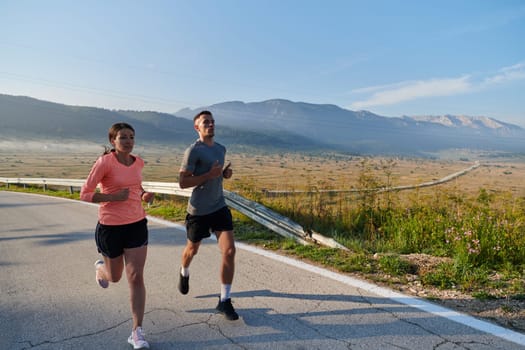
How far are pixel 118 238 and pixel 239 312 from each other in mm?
1355

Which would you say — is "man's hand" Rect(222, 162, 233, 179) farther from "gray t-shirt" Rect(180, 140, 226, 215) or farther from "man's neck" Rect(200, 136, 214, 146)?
"man's neck" Rect(200, 136, 214, 146)

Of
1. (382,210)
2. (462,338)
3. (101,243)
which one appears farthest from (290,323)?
(382,210)

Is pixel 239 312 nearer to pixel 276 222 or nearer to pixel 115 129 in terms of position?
pixel 115 129

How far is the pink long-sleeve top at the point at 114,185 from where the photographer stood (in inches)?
110

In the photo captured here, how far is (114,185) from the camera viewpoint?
286cm

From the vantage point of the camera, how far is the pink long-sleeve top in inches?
110

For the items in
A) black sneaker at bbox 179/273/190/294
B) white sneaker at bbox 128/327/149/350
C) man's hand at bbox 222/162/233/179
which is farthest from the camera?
black sneaker at bbox 179/273/190/294

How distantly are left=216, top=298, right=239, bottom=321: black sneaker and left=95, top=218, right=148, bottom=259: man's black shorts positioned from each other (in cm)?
97

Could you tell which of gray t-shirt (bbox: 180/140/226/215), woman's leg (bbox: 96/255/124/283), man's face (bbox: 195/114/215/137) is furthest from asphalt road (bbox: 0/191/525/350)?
man's face (bbox: 195/114/215/137)

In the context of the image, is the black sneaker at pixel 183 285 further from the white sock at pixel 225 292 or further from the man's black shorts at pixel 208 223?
the white sock at pixel 225 292

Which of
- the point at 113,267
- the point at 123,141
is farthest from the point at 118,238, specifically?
the point at 123,141

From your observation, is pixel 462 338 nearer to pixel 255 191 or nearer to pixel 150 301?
pixel 150 301

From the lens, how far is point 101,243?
2926 mm

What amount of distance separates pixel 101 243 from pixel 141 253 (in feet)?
1.13
